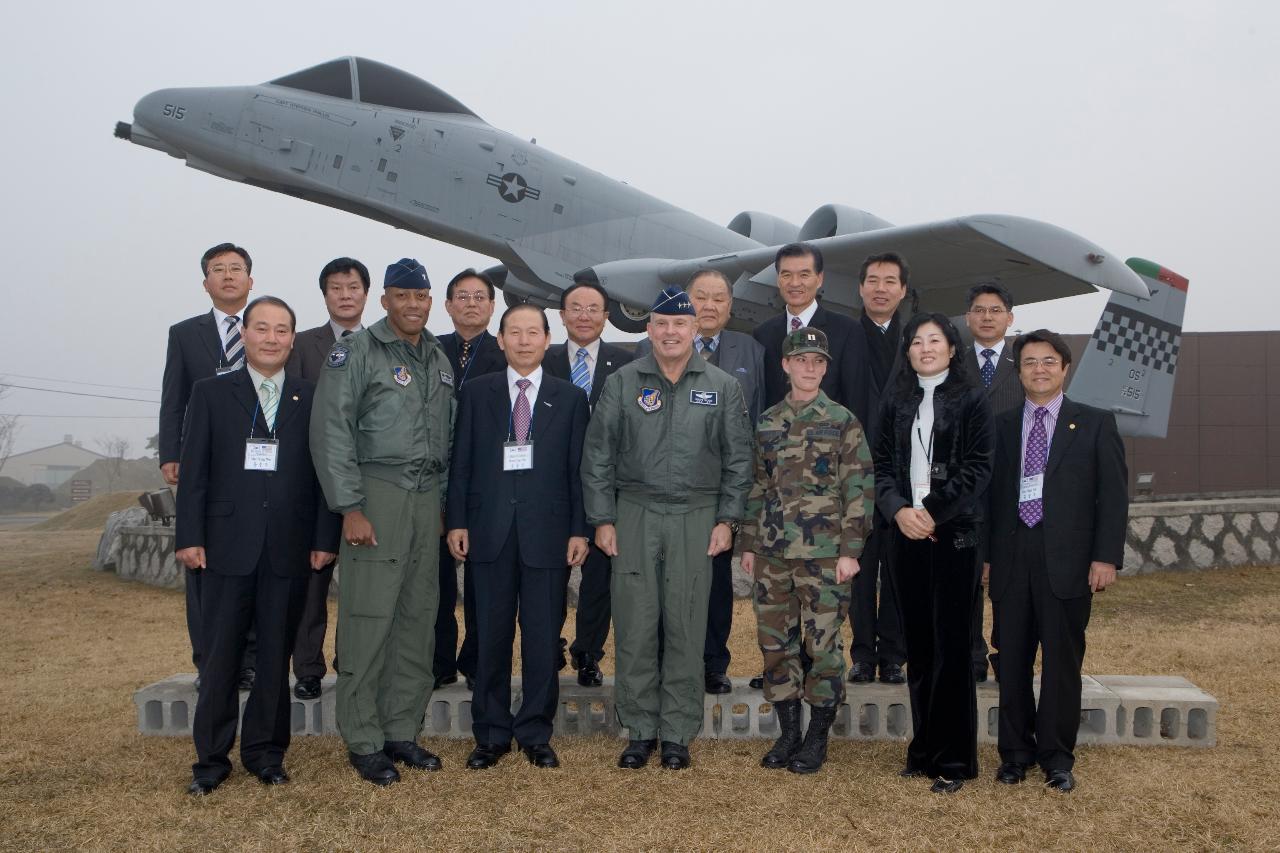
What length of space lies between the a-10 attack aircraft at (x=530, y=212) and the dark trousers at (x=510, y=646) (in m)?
5.77

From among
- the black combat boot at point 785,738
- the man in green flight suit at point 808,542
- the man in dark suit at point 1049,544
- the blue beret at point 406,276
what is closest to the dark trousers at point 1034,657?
the man in dark suit at point 1049,544

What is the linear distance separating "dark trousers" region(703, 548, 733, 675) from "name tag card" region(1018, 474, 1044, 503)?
121 centimetres

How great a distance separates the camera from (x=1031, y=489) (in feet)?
10.1

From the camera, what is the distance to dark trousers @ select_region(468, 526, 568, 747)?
3.18 meters

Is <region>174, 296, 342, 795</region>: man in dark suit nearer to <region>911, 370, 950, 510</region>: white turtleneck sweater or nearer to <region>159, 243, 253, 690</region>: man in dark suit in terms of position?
<region>159, 243, 253, 690</region>: man in dark suit

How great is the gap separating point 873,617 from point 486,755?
5.99 ft

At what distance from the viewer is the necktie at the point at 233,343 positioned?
3.75m

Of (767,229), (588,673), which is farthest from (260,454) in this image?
(767,229)

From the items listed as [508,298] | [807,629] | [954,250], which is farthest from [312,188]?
[807,629]

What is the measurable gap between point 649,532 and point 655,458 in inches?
11.1

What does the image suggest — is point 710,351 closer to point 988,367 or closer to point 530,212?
point 988,367

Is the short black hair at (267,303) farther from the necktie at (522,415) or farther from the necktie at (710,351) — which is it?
the necktie at (710,351)

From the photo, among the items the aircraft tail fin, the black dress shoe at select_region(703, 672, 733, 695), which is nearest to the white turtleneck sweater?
the black dress shoe at select_region(703, 672, 733, 695)

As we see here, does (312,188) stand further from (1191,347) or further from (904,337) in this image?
(1191,347)
